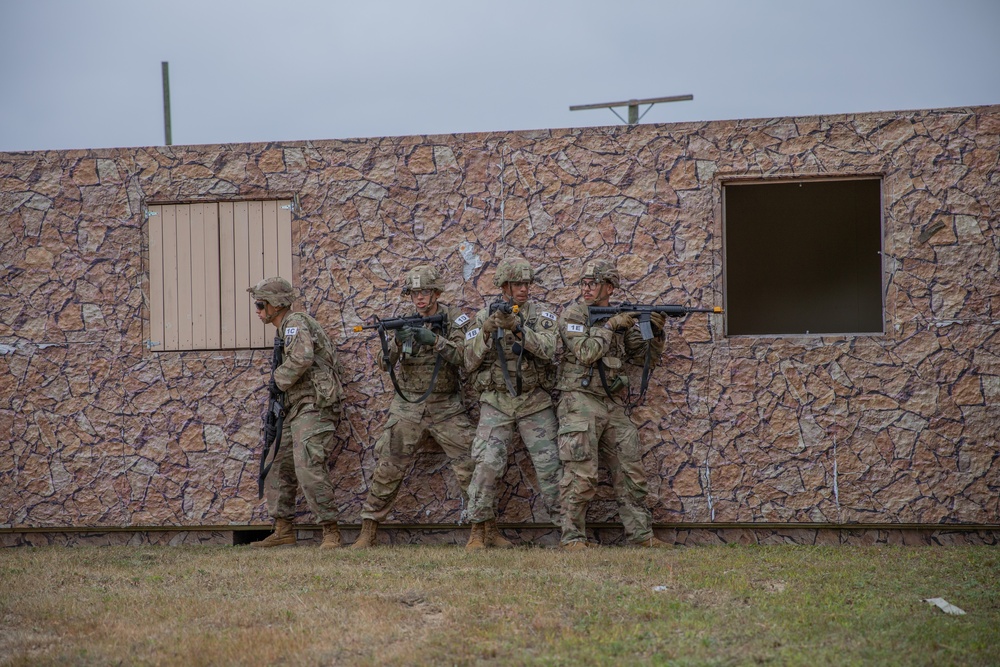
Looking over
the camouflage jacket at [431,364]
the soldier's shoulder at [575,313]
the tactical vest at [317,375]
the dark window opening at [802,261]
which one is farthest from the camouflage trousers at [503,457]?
the dark window opening at [802,261]

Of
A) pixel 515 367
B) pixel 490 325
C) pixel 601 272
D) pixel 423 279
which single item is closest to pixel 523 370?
pixel 515 367

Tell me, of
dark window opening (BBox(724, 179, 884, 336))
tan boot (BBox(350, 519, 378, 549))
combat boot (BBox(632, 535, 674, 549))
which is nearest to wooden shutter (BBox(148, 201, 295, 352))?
tan boot (BBox(350, 519, 378, 549))

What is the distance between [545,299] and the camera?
801cm

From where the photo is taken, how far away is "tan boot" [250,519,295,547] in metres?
8.02

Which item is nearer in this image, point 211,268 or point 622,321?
point 622,321

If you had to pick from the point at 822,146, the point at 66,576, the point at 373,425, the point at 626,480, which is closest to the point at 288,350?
the point at 373,425

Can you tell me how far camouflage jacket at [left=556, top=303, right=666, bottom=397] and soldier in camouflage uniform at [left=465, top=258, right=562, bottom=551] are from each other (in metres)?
0.14

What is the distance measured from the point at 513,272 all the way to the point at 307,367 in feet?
5.76

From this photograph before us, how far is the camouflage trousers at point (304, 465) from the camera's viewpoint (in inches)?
307

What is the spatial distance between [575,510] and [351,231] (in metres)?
2.93

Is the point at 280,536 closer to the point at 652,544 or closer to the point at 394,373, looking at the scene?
the point at 394,373

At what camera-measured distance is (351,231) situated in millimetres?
8250

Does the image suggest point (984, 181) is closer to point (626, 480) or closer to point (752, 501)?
point (752, 501)

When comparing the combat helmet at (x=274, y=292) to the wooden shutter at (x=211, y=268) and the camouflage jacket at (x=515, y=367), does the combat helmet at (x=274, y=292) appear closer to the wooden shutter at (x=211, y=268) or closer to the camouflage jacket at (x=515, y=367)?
the wooden shutter at (x=211, y=268)
